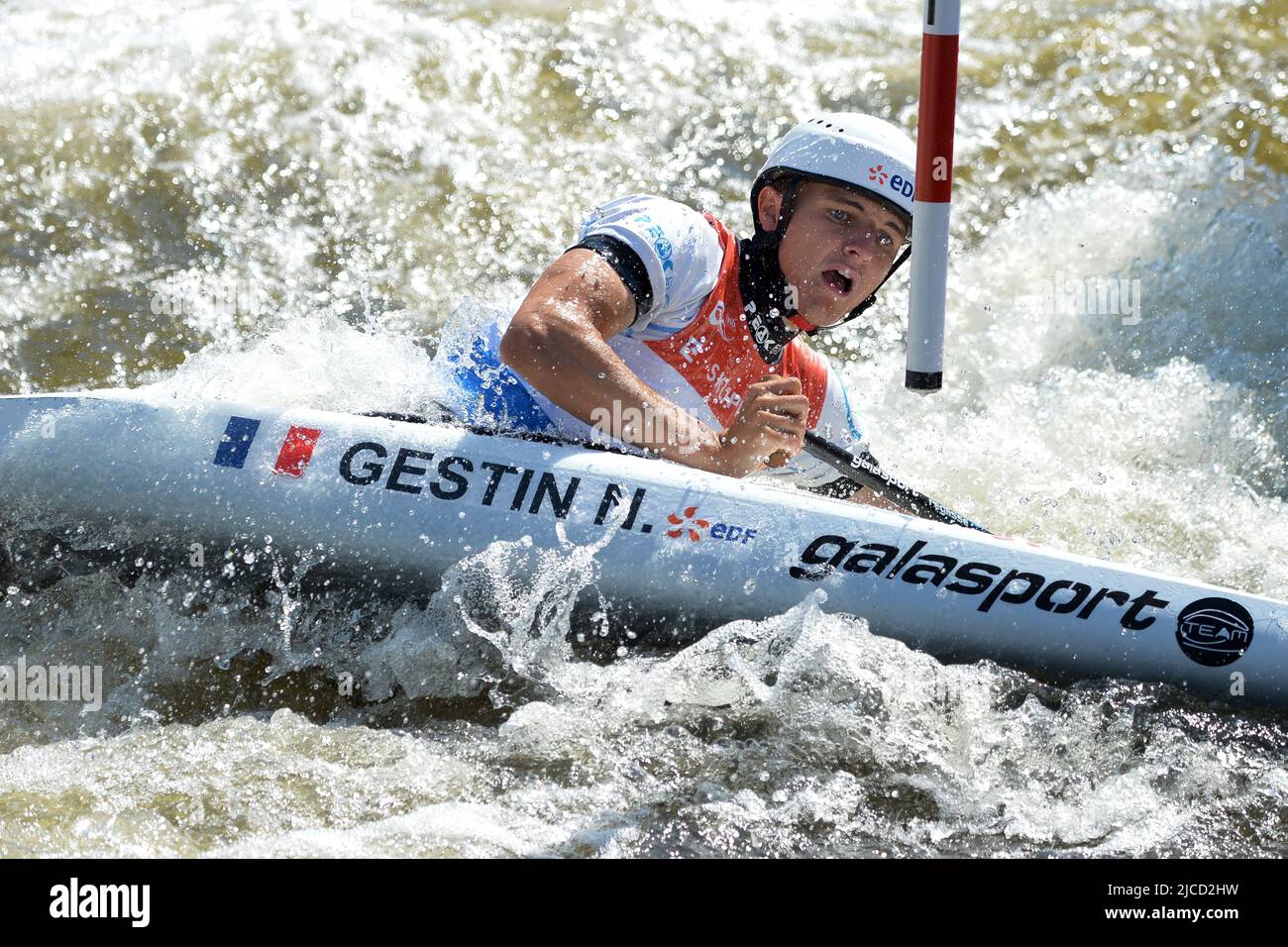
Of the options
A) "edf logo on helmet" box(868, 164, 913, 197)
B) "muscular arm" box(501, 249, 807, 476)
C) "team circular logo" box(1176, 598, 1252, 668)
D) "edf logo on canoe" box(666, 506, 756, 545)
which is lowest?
"team circular logo" box(1176, 598, 1252, 668)

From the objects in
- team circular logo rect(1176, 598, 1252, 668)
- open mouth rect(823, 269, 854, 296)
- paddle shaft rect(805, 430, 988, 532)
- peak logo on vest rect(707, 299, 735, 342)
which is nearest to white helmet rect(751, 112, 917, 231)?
open mouth rect(823, 269, 854, 296)

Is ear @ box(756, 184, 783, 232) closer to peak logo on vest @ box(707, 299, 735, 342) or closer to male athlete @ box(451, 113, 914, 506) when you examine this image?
male athlete @ box(451, 113, 914, 506)

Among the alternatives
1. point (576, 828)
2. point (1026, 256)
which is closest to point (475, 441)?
point (576, 828)

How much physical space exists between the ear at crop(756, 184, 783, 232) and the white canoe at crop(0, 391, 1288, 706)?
77 cm

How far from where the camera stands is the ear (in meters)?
3.69

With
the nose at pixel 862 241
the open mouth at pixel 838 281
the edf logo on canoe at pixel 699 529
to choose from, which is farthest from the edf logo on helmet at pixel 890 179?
the edf logo on canoe at pixel 699 529

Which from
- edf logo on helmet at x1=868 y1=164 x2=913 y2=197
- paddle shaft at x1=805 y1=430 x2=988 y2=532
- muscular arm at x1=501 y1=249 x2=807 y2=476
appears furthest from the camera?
paddle shaft at x1=805 y1=430 x2=988 y2=532

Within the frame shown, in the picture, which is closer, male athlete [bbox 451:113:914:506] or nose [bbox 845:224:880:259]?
male athlete [bbox 451:113:914:506]

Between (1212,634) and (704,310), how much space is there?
4.73 feet

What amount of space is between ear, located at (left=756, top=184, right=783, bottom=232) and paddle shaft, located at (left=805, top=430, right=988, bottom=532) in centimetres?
57

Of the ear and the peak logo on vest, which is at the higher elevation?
the ear

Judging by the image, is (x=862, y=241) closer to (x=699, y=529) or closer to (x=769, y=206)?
(x=769, y=206)

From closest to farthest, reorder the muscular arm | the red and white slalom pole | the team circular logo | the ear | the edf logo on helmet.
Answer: the red and white slalom pole
the muscular arm
the team circular logo
the edf logo on helmet
the ear

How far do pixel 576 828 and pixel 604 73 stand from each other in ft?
17.3
